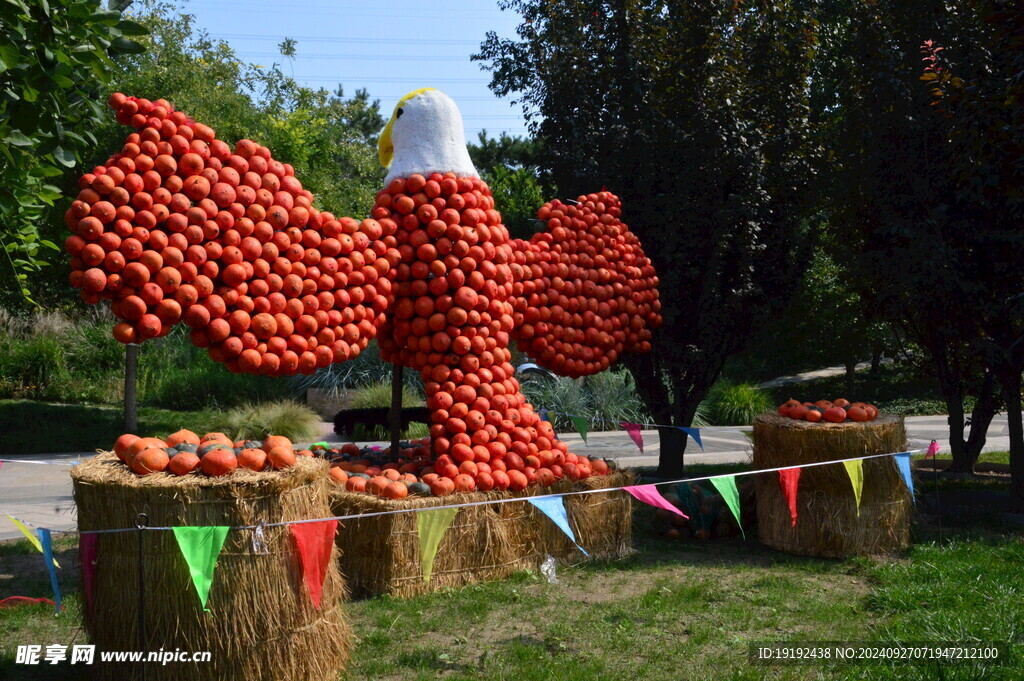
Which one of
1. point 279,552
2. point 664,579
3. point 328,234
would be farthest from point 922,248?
point 279,552

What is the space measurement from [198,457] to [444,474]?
2001mm

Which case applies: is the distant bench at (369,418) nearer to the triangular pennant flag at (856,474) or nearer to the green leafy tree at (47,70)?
the green leafy tree at (47,70)

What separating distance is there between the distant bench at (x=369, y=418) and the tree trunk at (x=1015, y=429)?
7.86 meters

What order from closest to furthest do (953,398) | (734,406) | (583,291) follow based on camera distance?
(583,291) → (953,398) → (734,406)

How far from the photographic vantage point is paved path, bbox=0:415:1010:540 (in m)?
8.12

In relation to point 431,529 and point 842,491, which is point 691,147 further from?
point 431,529

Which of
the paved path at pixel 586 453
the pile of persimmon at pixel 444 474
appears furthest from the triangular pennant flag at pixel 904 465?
the pile of persimmon at pixel 444 474

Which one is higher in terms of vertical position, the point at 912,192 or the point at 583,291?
the point at 912,192

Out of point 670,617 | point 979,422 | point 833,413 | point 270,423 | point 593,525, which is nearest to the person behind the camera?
point 670,617

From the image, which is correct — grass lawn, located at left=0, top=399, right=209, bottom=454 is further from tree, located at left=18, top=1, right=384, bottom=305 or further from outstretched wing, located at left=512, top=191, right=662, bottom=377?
outstretched wing, located at left=512, top=191, right=662, bottom=377

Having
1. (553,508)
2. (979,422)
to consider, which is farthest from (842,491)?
(979,422)

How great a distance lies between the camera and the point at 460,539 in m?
5.62

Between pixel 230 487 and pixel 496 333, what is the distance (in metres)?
2.83

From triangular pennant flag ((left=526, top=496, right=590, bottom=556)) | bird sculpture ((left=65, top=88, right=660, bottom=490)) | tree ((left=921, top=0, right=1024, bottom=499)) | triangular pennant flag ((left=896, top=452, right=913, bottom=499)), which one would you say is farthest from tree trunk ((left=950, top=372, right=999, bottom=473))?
triangular pennant flag ((left=526, top=496, right=590, bottom=556))
